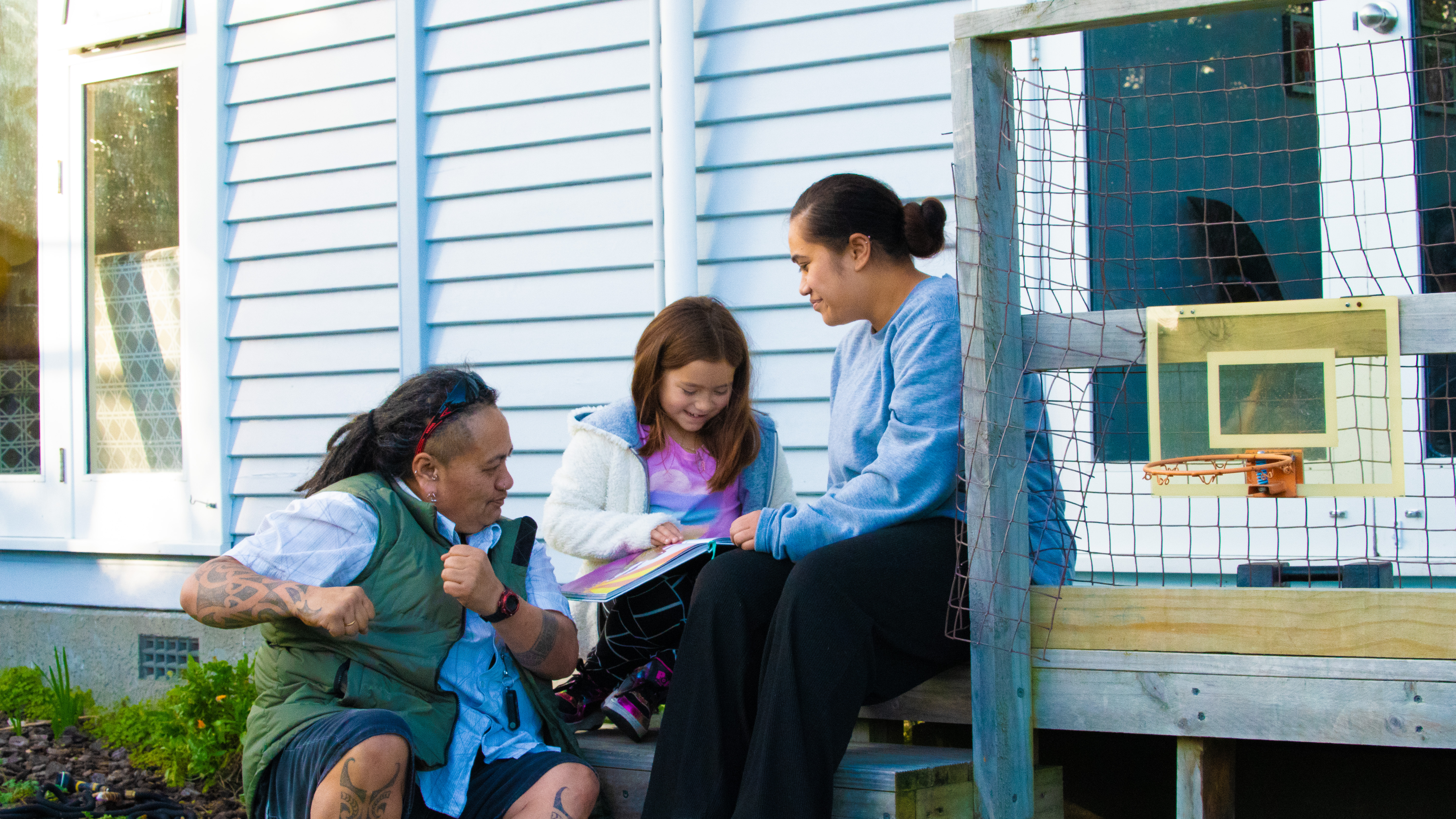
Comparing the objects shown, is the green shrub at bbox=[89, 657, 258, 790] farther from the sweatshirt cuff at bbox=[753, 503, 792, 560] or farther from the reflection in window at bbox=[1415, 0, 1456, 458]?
the reflection in window at bbox=[1415, 0, 1456, 458]

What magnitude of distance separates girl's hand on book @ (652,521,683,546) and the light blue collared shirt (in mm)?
279

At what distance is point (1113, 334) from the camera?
2.03 m

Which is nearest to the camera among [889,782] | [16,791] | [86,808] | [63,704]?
[889,782]

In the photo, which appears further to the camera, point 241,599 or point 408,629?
point 408,629

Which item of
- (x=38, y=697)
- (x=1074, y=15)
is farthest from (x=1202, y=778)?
(x=38, y=697)

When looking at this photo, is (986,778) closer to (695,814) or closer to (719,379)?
(695,814)

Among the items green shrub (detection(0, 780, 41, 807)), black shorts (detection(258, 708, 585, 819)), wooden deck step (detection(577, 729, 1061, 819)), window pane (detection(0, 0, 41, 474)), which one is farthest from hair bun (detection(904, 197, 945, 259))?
window pane (detection(0, 0, 41, 474))

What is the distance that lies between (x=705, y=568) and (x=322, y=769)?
2.46ft

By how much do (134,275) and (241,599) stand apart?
12.4 feet

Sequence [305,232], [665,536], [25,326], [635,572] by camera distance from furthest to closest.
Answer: [25,326] < [305,232] < [665,536] < [635,572]

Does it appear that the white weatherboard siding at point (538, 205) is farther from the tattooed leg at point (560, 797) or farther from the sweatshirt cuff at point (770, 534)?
the tattooed leg at point (560, 797)

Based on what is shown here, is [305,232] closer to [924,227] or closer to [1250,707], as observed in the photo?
[924,227]

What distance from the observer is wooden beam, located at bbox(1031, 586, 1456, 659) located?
6.27 ft

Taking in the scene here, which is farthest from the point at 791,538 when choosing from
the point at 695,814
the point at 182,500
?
the point at 182,500
